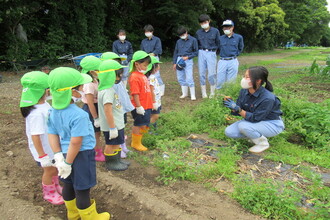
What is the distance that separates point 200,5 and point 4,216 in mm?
17088

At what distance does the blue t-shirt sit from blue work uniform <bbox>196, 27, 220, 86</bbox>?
5.03m

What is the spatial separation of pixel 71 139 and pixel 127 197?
41.2 inches

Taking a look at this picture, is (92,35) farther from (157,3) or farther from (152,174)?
(152,174)

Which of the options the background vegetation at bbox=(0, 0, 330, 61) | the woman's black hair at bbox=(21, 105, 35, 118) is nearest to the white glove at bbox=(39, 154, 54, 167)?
the woman's black hair at bbox=(21, 105, 35, 118)

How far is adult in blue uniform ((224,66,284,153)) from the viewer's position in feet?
12.2

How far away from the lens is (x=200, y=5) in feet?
56.3

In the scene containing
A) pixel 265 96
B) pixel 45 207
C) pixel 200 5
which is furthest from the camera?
pixel 200 5

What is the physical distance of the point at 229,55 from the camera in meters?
6.49

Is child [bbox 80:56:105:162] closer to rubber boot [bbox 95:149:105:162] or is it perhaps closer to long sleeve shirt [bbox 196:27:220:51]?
rubber boot [bbox 95:149:105:162]

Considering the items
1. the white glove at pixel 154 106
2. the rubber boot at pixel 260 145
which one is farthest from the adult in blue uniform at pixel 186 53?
the rubber boot at pixel 260 145

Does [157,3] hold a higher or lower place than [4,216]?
higher

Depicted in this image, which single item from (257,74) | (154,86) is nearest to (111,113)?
(154,86)

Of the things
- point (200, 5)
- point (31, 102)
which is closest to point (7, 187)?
point (31, 102)

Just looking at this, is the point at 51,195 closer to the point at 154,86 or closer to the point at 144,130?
the point at 144,130
